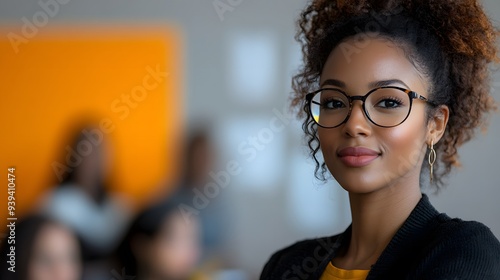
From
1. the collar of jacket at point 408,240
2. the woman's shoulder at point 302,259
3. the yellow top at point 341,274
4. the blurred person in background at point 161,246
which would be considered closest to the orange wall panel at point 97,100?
the blurred person in background at point 161,246

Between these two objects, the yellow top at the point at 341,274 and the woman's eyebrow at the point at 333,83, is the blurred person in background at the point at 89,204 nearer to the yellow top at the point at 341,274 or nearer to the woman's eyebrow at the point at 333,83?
the yellow top at the point at 341,274

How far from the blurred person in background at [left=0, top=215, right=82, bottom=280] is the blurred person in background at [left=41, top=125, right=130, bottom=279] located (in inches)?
30.1

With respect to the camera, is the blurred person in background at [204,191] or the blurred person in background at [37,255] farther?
the blurred person in background at [204,191]

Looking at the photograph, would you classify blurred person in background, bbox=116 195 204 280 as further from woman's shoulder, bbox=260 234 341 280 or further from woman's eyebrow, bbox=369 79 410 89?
woman's eyebrow, bbox=369 79 410 89

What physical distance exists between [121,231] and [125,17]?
131 cm

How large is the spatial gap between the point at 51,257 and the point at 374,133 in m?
1.44

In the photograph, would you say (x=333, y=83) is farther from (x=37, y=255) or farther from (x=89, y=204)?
(x=89, y=204)

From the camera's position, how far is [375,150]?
1.28 m

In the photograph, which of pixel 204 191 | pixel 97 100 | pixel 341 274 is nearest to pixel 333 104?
pixel 341 274

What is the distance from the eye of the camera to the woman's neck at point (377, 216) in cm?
133

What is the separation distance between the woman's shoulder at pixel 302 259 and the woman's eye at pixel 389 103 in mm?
331

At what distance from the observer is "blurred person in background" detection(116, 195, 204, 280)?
10.5 feet

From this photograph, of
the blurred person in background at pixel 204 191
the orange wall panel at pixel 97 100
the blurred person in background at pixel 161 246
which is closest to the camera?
the blurred person in background at pixel 161 246

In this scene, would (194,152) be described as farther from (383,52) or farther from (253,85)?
(383,52)
